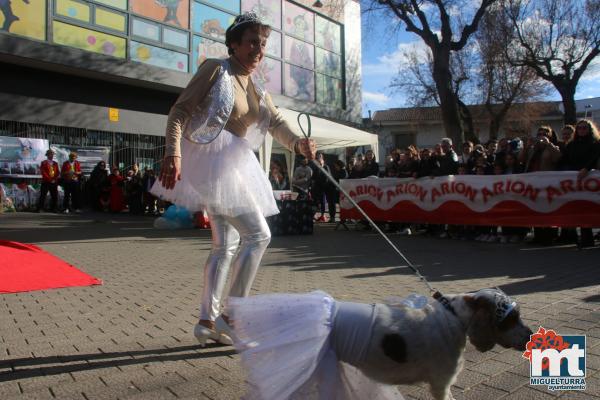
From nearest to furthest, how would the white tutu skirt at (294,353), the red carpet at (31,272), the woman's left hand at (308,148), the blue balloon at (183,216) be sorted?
1. the white tutu skirt at (294,353)
2. the woman's left hand at (308,148)
3. the red carpet at (31,272)
4. the blue balloon at (183,216)

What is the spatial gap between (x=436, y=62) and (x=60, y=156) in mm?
14540

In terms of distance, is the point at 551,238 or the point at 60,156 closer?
the point at 551,238

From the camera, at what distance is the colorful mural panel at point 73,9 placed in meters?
15.0

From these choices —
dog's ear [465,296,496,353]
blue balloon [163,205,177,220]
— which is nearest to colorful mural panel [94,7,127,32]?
blue balloon [163,205,177,220]

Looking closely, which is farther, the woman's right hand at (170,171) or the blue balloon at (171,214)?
the blue balloon at (171,214)

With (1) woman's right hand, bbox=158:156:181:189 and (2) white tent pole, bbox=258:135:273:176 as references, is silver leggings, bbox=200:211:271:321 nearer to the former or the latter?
(1) woman's right hand, bbox=158:156:181:189

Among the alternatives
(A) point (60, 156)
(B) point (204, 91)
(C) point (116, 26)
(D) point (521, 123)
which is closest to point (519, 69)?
(D) point (521, 123)

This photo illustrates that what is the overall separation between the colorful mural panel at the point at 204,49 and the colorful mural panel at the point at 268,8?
220cm

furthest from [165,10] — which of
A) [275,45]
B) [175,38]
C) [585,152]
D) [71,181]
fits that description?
[585,152]

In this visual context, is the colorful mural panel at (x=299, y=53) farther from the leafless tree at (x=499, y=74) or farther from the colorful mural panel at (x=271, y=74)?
the leafless tree at (x=499, y=74)

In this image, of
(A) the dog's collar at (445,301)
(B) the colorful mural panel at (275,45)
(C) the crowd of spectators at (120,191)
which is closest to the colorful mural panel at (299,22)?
(B) the colorful mural panel at (275,45)

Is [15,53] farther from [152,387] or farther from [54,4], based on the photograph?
[152,387]

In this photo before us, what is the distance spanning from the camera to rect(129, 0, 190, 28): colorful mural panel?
16984 mm

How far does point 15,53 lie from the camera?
14016 mm
